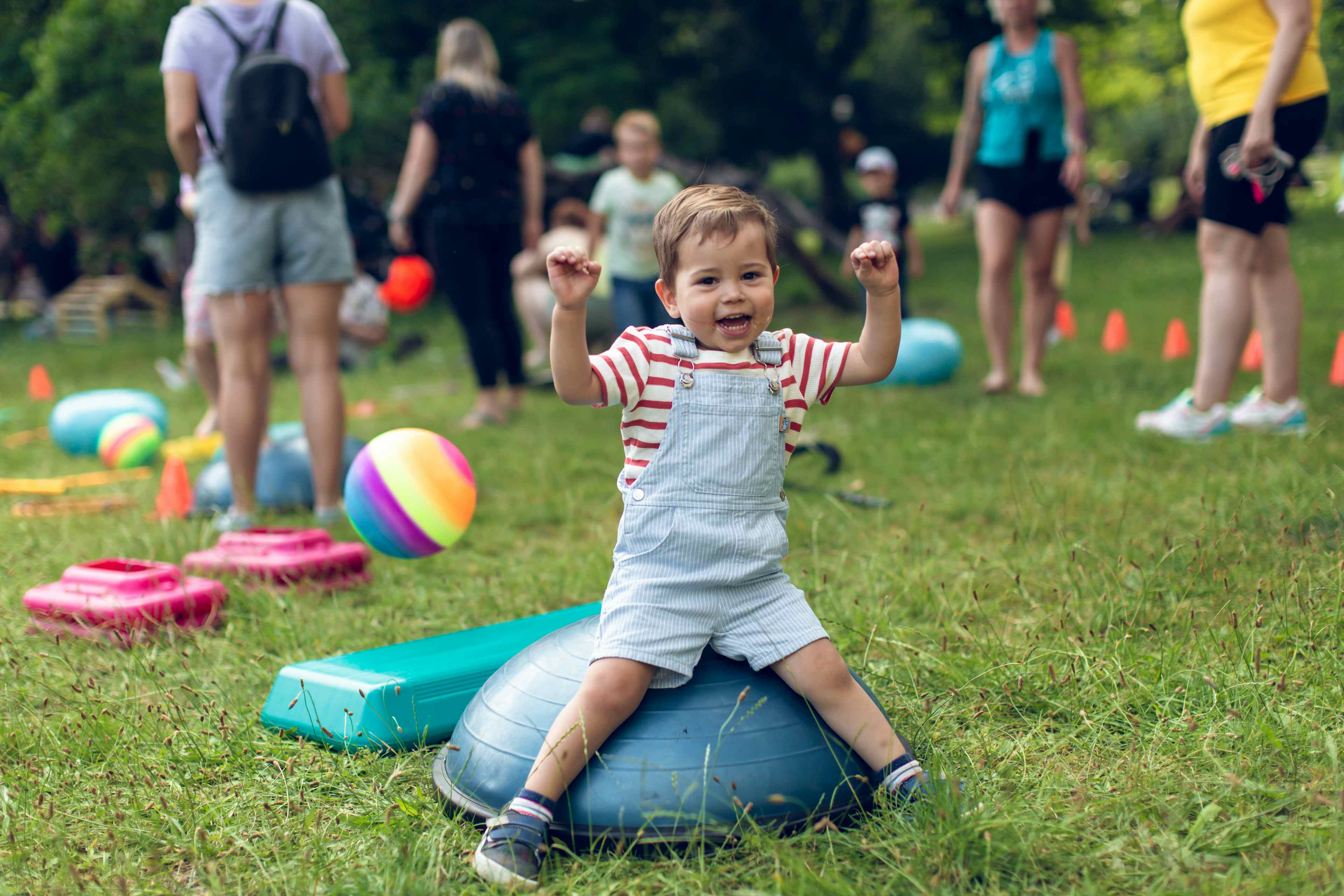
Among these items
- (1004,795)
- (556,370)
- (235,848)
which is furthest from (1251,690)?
(235,848)

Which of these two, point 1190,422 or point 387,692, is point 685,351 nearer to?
point 387,692

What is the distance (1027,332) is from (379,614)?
4.55 meters

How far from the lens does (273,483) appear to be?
15.8ft

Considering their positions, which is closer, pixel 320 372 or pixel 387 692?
pixel 387 692

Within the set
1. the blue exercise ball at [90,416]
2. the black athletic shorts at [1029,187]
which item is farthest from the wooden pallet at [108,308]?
the black athletic shorts at [1029,187]

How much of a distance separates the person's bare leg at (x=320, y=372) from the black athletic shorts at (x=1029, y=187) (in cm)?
369

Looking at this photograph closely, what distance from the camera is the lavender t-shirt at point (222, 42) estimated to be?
4.15 m

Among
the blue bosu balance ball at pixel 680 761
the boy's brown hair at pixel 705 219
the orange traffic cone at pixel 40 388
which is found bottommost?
the orange traffic cone at pixel 40 388

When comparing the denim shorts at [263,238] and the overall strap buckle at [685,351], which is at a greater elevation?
the denim shorts at [263,238]

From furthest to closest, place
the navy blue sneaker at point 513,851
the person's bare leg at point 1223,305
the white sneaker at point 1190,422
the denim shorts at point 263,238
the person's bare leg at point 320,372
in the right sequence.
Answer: the white sneaker at point 1190,422
the person's bare leg at point 1223,305
the person's bare leg at point 320,372
the denim shorts at point 263,238
the navy blue sneaker at point 513,851

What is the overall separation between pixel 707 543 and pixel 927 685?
32.5 inches

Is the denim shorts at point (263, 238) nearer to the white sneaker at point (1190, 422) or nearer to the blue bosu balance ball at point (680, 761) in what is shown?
the blue bosu balance ball at point (680, 761)

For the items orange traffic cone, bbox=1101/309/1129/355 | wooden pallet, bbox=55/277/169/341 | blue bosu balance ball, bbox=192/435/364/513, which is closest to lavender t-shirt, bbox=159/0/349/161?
blue bosu balance ball, bbox=192/435/364/513

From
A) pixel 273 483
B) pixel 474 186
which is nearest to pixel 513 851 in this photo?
pixel 273 483
